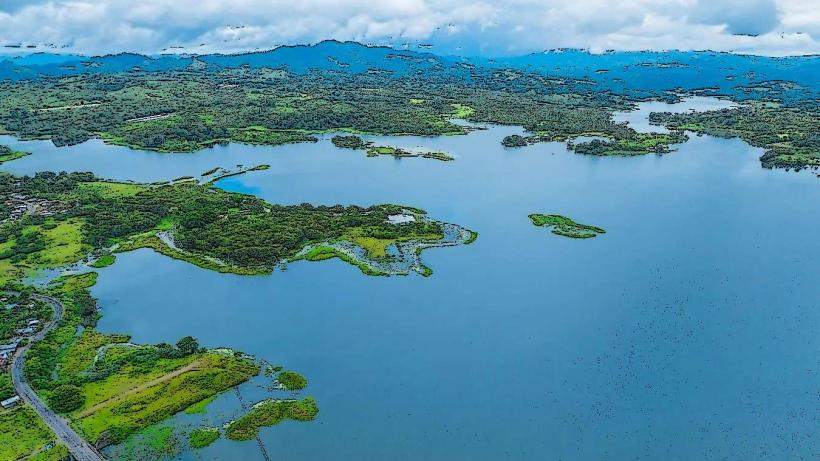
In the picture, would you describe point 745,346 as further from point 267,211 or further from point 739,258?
point 267,211

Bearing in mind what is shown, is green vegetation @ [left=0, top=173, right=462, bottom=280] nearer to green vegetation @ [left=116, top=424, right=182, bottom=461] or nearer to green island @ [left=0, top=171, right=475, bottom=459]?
green island @ [left=0, top=171, right=475, bottom=459]

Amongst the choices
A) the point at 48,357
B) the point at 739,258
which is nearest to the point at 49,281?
the point at 48,357

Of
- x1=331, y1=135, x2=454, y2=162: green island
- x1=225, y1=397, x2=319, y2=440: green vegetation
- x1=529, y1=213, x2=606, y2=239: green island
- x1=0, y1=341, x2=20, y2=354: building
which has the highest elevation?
x1=331, y1=135, x2=454, y2=162: green island

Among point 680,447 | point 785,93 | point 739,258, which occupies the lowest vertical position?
point 680,447

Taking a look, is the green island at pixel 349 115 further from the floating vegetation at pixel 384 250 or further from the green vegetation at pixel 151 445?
the green vegetation at pixel 151 445

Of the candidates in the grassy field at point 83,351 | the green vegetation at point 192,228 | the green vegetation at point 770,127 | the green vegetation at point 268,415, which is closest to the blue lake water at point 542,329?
the green vegetation at point 268,415

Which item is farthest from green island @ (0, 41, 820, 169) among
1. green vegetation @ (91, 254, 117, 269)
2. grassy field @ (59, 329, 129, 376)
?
grassy field @ (59, 329, 129, 376)

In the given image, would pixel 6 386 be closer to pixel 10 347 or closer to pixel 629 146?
pixel 10 347

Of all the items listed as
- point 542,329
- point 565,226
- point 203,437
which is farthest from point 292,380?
point 565,226
